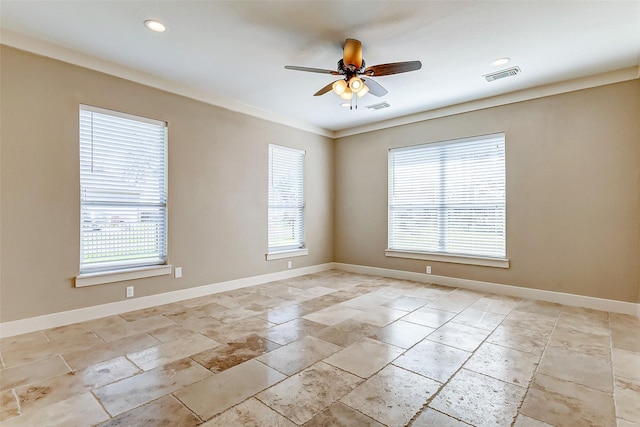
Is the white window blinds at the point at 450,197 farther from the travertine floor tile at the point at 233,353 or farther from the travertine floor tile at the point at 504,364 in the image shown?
the travertine floor tile at the point at 233,353

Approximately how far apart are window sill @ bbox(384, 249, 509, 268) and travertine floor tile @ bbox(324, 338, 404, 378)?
2.75 metres

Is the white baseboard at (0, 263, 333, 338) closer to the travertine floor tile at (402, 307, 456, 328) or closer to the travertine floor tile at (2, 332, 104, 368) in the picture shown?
the travertine floor tile at (2, 332, 104, 368)

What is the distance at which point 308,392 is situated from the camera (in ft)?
7.02

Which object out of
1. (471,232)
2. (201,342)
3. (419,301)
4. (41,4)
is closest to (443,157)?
(471,232)

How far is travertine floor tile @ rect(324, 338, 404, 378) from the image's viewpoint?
2461 millimetres

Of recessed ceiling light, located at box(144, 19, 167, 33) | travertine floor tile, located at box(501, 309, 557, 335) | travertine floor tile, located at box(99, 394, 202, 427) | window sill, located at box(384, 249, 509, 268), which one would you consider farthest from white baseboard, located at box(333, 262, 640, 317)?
recessed ceiling light, located at box(144, 19, 167, 33)

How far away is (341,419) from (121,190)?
139 inches

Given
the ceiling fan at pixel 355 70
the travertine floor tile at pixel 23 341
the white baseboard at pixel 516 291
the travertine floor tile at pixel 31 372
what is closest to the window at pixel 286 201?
the white baseboard at pixel 516 291

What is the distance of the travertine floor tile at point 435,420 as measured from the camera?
182cm

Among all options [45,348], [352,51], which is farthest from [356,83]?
[45,348]

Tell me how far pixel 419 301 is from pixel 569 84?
11.4ft

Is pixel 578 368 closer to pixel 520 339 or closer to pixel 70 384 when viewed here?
pixel 520 339

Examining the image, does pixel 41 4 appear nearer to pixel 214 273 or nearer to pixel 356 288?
pixel 214 273

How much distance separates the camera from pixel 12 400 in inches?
79.6
